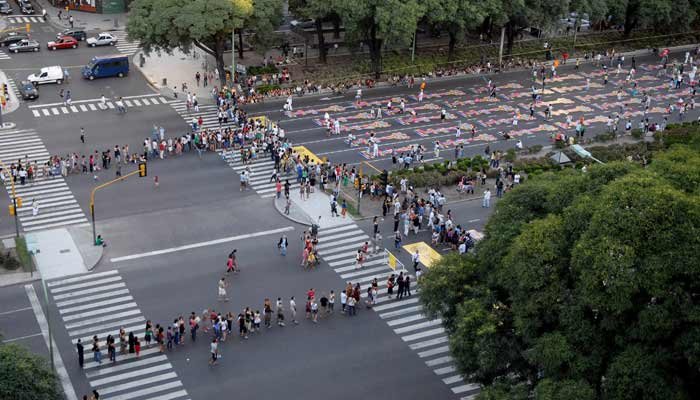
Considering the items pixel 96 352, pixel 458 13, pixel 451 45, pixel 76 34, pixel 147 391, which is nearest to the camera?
pixel 147 391

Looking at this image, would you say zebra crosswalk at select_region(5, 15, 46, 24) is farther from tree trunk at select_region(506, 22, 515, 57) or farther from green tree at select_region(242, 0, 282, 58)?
tree trunk at select_region(506, 22, 515, 57)

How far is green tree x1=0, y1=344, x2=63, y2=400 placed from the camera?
3666 cm

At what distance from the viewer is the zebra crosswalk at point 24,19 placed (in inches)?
4140

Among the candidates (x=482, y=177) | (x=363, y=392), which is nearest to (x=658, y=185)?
(x=363, y=392)

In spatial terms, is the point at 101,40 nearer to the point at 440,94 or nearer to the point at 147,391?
the point at 440,94

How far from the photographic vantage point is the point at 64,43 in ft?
319

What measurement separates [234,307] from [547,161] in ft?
104

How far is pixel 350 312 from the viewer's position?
53500 millimetres

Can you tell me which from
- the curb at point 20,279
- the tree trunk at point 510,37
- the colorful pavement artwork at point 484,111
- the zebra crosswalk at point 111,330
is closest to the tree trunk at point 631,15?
the tree trunk at point 510,37

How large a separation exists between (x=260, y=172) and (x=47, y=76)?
27130 millimetres

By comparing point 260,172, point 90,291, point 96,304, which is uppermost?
point 260,172

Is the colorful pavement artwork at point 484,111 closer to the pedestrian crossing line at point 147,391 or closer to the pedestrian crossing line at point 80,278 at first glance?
the pedestrian crossing line at point 80,278

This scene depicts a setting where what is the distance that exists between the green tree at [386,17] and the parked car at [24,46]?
101 ft

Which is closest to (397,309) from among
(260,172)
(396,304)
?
(396,304)
